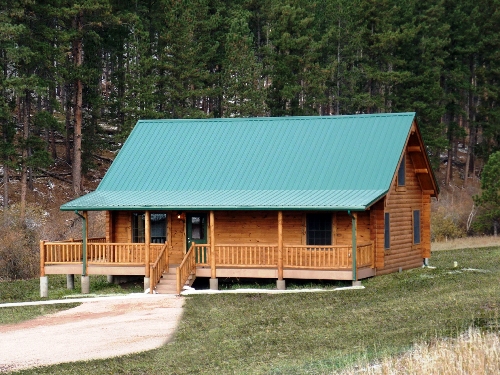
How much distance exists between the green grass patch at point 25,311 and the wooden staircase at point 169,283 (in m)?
2.98

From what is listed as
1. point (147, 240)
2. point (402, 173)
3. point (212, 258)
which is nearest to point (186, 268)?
point (212, 258)

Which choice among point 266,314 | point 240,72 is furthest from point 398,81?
point 266,314

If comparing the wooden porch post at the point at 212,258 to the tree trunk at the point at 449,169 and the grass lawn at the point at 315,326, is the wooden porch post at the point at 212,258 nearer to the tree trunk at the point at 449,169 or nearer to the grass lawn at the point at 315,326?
the grass lawn at the point at 315,326

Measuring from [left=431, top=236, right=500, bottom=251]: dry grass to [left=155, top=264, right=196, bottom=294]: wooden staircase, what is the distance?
2127 centimetres

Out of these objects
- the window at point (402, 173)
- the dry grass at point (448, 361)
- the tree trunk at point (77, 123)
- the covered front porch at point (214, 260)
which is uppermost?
the tree trunk at point (77, 123)

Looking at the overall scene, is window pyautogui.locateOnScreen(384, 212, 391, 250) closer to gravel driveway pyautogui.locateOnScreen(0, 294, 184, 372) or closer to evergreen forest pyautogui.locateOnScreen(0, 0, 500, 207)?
gravel driveway pyautogui.locateOnScreen(0, 294, 184, 372)

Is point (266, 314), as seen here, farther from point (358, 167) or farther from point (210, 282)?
point (358, 167)

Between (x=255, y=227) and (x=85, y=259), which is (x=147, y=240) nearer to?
(x=85, y=259)

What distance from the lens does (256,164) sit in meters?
34.1

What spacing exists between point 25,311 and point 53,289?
6.09 meters

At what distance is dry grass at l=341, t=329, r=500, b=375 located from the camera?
51.4ft

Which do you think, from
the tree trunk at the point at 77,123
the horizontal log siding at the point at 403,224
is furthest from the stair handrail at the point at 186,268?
the tree trunk at the point at 77,123

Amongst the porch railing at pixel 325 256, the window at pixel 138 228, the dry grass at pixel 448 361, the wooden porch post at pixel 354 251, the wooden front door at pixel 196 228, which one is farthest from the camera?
the window at pixel 138 228

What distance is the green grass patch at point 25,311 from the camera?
27297 mm
